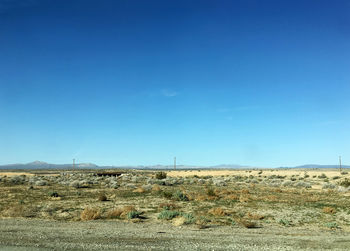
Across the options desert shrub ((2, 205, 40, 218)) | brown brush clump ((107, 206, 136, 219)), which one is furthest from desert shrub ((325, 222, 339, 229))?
desert shrub ((2, 205, 40, 218))

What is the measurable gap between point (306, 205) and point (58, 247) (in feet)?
68.5

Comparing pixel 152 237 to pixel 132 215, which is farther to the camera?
pixel 132 215

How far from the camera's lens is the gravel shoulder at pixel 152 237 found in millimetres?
11961

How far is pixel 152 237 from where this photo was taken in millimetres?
13883

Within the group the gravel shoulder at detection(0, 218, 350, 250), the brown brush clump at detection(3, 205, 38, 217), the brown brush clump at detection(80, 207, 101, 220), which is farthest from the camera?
the brown brush clump at detection(3, 205, 38, 217)

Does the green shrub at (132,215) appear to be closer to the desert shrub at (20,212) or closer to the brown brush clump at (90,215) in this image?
the brown brush clump at (90,215)

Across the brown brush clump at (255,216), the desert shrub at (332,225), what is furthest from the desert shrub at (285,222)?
the desert shrub at (332,225)

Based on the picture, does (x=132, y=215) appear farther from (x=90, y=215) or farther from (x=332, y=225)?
(x=332, y=225)

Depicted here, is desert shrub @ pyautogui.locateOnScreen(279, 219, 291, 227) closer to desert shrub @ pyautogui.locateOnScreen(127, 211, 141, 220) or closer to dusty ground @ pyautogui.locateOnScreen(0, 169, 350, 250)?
dusty ground @ pyautogui.locateOnScreen(0, 169, 350, 250)

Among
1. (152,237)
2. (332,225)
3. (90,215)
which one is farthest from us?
(90,215)

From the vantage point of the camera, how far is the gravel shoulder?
12.0 meters

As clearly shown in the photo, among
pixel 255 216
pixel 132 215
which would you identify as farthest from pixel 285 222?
pixel 132 215

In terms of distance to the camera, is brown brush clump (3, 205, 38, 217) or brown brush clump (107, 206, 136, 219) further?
brown brush clump (3, 205, 38, 217)

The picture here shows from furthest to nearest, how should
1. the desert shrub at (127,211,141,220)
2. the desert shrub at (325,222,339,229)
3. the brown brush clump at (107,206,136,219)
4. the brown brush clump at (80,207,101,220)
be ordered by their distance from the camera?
1. the brown brush clump at (107,206,136,219)
2. the desert shrub at (127,211,141,220)
3. the brown brush clump at (80,207,101,220)
4. the desert shrub at (325,222,339,229)
